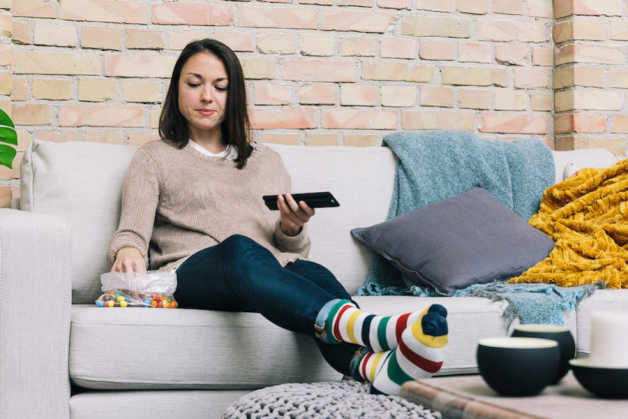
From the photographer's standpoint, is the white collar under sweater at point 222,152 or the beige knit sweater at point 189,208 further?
the white collar under sweater at point 222,152

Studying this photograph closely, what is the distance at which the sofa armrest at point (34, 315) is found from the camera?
58.6 inches

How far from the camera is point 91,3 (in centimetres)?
249

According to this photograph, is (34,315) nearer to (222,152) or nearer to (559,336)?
(222,152)

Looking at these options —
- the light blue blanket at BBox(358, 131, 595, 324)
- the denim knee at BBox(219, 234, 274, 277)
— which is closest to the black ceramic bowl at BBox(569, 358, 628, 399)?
the denim knee at BBox(219, 234, 274, 277)

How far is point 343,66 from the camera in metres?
2.73

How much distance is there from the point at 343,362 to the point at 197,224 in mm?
610

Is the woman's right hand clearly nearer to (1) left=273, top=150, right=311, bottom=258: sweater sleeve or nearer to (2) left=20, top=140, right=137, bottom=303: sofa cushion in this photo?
(2) left=20, top=140, right=137, bottom=303: sofa cushion

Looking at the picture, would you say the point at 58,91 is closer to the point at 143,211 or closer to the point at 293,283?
the point at 143,211

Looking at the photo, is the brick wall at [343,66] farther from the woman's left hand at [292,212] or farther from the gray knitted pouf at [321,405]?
the gray knitted pouf at [321,405]

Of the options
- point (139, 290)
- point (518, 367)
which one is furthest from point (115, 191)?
point (518, 367)

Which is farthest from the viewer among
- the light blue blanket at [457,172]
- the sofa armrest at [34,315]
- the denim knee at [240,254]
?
the light blue blanket at [457,172]

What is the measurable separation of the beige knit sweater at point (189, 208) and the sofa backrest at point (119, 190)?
100 millimetres

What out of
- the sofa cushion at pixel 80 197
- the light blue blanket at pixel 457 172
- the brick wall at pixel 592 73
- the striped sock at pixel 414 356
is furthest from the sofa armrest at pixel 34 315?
the brick wall at pixel 592 73

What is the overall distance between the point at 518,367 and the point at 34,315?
1010 mm
